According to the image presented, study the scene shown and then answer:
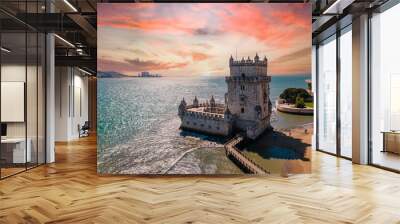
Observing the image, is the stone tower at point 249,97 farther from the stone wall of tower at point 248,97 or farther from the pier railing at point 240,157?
the pier railing at point 240,157

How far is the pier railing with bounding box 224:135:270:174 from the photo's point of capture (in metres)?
6.10

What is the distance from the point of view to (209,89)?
6.15 meters

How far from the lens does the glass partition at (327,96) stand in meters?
9.48

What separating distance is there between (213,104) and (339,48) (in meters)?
4.52

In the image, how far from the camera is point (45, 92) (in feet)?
25.7

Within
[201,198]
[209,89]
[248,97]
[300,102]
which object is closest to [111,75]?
[209,89]

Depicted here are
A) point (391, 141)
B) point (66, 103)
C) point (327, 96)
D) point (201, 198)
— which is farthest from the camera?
point (66, 103)

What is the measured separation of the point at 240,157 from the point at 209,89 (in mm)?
1263

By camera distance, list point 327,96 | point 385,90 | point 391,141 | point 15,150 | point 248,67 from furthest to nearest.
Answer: point 327,96
point 385,90
point 391,141
point 15,150
point 248,67

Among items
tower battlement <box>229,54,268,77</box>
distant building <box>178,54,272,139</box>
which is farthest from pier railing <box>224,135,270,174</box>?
tower battlement <box>229,54,268,77</box>

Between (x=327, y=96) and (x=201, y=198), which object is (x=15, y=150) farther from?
(x=327, y=96)

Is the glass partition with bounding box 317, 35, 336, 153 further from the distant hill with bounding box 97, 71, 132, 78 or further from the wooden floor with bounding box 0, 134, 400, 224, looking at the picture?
the distant hill with bounding box 97, 71, 132, 78

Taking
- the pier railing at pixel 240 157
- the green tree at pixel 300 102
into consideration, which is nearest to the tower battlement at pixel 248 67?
the green tree at pixel 300 102

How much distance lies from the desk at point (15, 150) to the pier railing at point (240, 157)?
3785 mm
